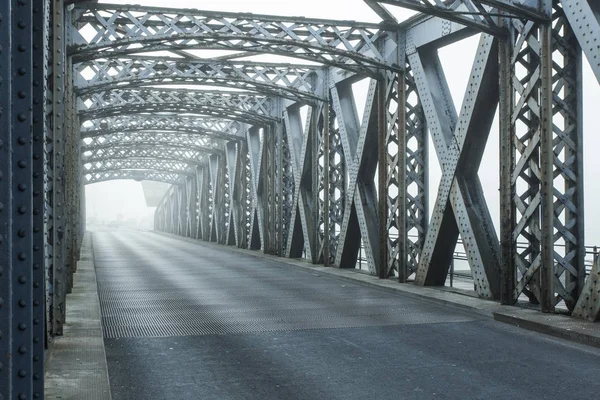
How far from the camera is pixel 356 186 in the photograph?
1691cm

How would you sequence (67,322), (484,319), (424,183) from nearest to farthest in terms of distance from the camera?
(67,322) < (484,319) < (424,183)

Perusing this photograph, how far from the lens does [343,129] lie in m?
17.9

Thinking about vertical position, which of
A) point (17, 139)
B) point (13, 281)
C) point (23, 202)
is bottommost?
point (13, 281)

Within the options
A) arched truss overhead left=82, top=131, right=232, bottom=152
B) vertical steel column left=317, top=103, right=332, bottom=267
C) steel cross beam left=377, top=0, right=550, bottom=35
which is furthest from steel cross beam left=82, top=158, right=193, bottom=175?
steel cross beam left=377, top=0, right=550, bottom=35

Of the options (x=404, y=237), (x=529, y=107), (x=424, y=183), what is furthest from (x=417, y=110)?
(x=529, y=107)

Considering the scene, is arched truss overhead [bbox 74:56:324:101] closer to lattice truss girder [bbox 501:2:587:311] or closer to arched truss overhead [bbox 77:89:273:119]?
arched truss overhead [bbox 77:89:273:119]

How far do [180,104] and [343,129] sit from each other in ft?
23.9

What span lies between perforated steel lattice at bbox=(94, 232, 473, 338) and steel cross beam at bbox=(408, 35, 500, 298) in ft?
4.21

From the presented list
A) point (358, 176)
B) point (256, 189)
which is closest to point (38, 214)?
point (358, 176)

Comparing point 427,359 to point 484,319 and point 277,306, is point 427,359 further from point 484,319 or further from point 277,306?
point 277,306

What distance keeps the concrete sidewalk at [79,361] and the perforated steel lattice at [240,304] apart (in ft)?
1.31

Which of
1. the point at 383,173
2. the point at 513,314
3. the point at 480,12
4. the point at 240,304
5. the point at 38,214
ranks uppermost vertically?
the point at 480,12

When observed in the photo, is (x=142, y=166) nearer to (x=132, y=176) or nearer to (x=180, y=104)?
(x=132, y=176)

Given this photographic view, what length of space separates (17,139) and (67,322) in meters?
6.40
